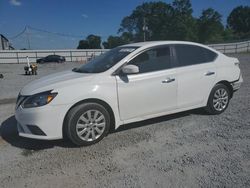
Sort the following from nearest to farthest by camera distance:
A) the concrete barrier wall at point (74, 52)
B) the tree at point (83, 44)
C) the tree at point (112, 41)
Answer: the concrete barrier wall at point (74, 52) < the tree at point (83, 44) < the tree at point (112, 41)

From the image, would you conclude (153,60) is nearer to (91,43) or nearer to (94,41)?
(91,43)

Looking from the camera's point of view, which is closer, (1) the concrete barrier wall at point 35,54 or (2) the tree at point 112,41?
(1) the concrete barrier wall at point 35,54

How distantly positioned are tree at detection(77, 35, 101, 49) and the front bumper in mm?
71969

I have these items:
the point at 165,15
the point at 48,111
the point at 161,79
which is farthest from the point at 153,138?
the point at 165,15

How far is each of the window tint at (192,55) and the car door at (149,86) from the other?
0.25 m

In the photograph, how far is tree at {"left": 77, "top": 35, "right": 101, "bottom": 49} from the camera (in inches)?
2964

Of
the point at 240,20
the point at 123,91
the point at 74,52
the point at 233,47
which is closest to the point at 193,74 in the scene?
the point at 123,91

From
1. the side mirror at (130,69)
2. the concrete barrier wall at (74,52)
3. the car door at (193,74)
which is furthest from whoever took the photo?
the concrete barrier wall at (74,52)

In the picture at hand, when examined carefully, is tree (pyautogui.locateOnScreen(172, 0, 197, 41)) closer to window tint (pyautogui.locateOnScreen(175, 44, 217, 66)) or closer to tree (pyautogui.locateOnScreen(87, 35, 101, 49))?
tree (pyautogui.locateOnScreen(87, 35, 101, 49))

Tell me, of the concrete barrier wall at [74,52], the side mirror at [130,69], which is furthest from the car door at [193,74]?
the concrete barrier wall at [74,52]

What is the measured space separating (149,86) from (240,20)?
103818mm

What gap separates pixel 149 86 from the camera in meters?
4.27

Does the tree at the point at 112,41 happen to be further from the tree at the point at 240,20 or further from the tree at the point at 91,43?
the tree at the point at 240,20

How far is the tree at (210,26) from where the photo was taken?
267ft
